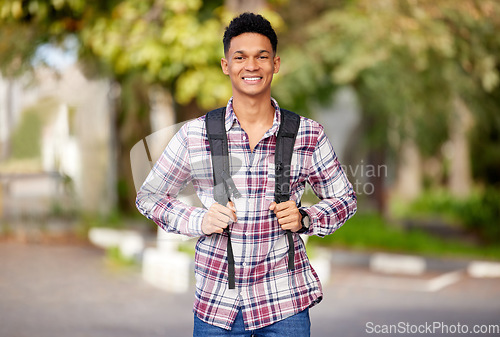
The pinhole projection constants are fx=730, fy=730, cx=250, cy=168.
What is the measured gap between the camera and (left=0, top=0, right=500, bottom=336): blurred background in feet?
31.9

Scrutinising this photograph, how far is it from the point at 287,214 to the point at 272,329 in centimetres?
42

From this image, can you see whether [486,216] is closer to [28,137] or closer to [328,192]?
[28,137]

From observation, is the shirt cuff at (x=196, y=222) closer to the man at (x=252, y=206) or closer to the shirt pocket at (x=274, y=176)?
the man at (x=252, y=206)

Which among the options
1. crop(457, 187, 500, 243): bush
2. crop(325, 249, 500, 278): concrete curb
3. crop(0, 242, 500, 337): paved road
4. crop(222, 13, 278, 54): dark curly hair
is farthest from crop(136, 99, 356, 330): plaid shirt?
crop(457, 187, 500, 243): bush

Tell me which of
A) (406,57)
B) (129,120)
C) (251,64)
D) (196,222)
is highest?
(406,57)

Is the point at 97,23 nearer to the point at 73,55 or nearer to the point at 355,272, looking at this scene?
the point at 73,55

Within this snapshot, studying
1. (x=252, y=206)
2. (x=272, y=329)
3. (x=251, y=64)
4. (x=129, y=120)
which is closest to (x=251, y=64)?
(x=251, y=64)

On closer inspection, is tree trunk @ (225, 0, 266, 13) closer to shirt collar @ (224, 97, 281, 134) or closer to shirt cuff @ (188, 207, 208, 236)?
shirt collar @ (224, 97, 281, 134)

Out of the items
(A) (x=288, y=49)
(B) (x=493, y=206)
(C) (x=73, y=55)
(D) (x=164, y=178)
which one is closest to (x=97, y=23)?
(C) (x=73, y=55)

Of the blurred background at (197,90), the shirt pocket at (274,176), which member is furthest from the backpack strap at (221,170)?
the blurred background at (197,90)

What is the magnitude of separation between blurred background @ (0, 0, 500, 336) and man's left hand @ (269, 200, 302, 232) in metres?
6.03

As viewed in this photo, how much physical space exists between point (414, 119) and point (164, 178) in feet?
31.6

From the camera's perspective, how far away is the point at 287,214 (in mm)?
2467

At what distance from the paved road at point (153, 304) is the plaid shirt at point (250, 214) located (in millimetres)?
4110
